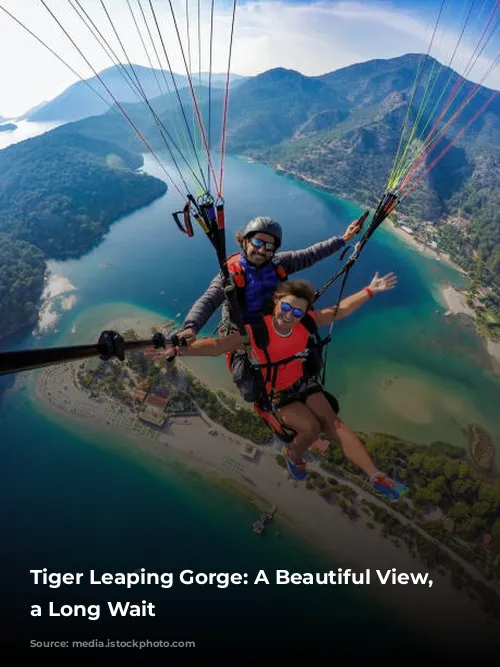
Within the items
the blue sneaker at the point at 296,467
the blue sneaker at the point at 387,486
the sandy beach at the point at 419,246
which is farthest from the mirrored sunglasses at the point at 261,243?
the sandy beach at the point at 419,246

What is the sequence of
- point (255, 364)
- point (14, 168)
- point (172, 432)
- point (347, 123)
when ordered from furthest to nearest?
1. point (347, 123)
2. point (14, 168)
3. point (172, 432)
4. point (255, 364)

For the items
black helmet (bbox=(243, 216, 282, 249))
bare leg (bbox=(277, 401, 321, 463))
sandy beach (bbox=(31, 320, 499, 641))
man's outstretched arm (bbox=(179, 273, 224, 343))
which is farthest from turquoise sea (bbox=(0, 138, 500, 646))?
black helmet (bbox=(243, 216, 282, 249))

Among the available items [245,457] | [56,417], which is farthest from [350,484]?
[56,417]

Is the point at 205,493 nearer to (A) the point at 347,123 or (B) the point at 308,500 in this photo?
(B) the point at 308,500

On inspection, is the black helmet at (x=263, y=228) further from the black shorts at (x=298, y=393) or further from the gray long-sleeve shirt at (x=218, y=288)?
the black shorts at (x=298, y=393)

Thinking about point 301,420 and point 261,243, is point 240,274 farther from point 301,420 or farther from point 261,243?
point 301,420

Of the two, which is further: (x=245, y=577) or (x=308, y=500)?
(x=308, y=500)
